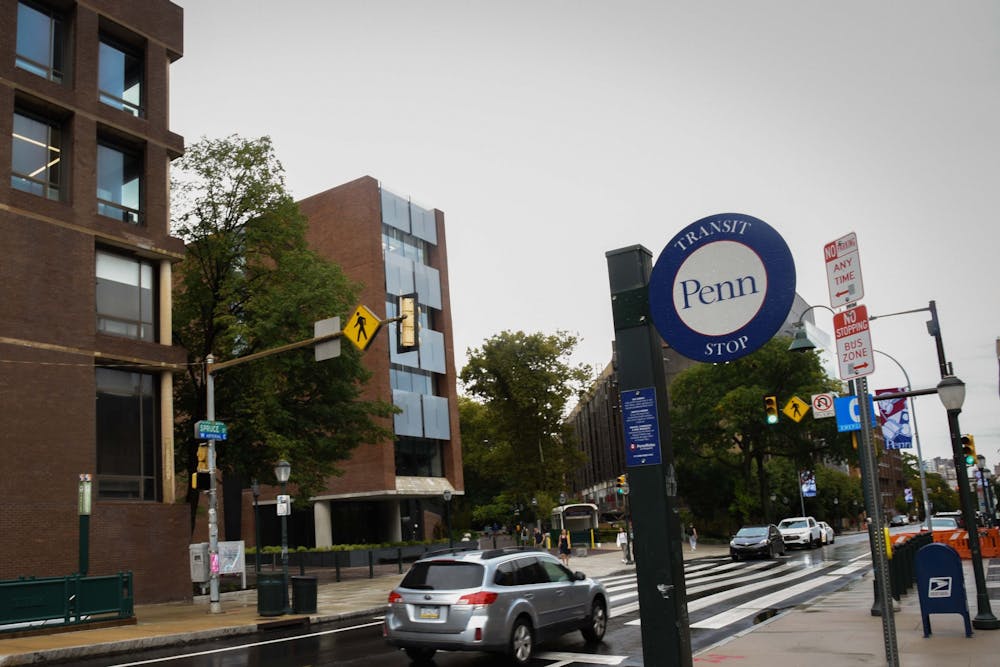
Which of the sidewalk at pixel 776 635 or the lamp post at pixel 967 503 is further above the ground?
the lamp post at pixel 967 503

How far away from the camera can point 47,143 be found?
966 inches

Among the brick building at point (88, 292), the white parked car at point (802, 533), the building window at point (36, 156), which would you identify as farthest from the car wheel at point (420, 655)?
the white parked car at point (802, 533)

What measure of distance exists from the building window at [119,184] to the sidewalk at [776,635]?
40.4ft

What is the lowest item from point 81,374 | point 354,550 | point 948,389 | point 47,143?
point 354,550

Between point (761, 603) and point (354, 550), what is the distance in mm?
31364

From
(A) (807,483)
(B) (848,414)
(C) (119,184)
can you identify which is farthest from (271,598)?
(A) (807,483)

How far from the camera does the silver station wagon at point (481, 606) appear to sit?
444 inches

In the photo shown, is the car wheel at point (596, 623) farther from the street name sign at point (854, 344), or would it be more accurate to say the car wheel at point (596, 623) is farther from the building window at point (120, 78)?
the building window at point (120, 78)

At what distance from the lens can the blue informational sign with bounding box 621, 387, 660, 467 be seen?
4602 millimetres

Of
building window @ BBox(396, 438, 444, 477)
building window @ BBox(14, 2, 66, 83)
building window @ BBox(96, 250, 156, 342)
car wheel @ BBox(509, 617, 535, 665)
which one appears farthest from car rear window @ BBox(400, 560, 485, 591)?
building window @ BBox(396, 438, 444, 477)

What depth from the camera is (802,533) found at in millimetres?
43031

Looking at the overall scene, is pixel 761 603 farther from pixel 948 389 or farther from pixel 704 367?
pixel 704 367

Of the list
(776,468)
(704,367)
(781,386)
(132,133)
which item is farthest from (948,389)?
(776,468)

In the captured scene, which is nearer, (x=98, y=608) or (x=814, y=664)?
(x=814, y=664)
